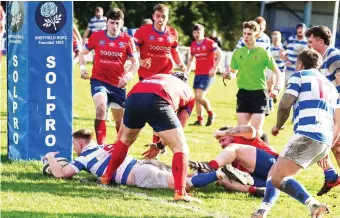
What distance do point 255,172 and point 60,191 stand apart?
204 centimetres

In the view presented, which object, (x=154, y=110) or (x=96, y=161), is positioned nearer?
(x=154, y=110)

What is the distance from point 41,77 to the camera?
8.67 metres

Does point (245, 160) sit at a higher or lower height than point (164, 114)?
lower

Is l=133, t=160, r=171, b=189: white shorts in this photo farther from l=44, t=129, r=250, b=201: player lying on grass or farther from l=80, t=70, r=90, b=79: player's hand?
l=80, t=70, r=90, b=79: player's hand

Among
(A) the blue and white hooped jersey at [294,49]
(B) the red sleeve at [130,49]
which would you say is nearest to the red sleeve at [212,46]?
(A) the blue and white hooped jersey at [294,49]

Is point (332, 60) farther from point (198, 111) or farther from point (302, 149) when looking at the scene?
point (198, 111)

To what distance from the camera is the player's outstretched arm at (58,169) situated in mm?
7801

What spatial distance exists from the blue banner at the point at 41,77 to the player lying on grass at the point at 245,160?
210 centimetres

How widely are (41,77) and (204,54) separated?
688cm

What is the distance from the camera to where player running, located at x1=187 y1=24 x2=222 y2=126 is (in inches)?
569

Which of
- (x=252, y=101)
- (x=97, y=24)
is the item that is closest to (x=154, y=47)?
(x=252, y=101)

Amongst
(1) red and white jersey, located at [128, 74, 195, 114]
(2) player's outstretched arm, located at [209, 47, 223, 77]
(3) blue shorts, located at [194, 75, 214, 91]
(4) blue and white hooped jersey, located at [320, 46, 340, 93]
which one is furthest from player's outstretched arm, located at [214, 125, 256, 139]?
(3) blue shorts, located at [194, 75, 214, 91]

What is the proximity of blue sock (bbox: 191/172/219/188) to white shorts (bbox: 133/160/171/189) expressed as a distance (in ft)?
1.38

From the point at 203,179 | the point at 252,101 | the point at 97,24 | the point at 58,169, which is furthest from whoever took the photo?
the point at 97,24
